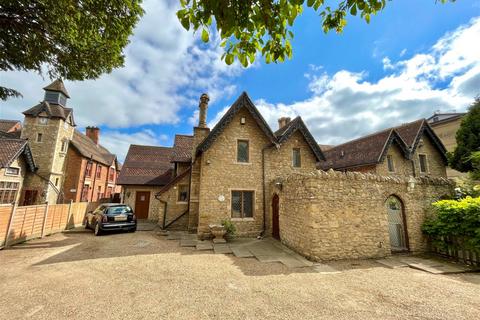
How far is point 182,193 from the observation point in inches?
543

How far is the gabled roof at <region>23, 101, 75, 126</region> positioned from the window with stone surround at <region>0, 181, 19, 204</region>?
24.2 ft

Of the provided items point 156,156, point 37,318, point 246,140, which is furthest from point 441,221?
point 156,156

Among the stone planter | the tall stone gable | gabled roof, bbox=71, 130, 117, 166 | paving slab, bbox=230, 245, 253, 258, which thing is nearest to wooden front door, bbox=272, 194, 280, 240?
paving slab, bbox=230, 245, 253, 258

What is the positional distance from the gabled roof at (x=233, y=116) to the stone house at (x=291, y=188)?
6 cm

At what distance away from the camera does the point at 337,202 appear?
302 inches

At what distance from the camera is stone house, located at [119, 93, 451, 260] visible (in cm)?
766

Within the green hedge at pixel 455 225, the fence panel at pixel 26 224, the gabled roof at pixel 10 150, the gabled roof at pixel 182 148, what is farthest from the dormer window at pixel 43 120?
the green hedge at pixel 455 225

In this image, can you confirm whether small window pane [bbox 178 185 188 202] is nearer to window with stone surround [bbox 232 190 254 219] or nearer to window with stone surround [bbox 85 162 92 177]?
window with stone surround [bbox 232 190 254 219]

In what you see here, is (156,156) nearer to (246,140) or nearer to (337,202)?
(246,140)

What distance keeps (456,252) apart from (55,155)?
29.8 m

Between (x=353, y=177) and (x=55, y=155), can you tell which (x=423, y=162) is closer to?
(x=353, y=177)

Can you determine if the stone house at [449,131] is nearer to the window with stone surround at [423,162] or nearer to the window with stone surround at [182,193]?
the window with stone surround at [423,162]

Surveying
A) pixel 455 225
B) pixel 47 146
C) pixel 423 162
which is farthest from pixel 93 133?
pixel 423 162

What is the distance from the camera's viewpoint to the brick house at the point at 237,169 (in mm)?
11164
